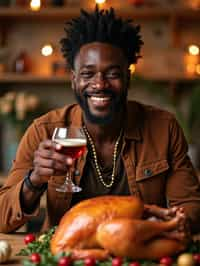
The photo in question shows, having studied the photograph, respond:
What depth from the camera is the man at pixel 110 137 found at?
2.07m

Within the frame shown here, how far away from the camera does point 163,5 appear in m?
3.97

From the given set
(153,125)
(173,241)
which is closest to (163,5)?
(153,125)

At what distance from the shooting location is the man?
81.6 inches

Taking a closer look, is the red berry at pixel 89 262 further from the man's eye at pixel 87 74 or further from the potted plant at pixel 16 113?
the potted plant at pixel 16 113

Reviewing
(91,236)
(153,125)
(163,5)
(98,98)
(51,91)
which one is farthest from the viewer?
(51,91)

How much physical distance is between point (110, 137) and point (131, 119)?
0.11 metres

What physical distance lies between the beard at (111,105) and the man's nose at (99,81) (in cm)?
2

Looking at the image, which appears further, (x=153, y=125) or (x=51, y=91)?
(x=51, y=91)

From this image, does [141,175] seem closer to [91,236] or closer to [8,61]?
[91,236]

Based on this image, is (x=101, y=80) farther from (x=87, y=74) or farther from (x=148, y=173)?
(x=148, y=173)

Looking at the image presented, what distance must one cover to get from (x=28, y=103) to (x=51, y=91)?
0.98 ft

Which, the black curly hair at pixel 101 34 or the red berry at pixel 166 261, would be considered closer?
the red berry at pixel 166 261

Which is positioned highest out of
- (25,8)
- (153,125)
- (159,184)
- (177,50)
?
(25,8)

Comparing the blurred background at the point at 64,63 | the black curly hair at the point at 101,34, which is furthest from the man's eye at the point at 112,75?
the blurred background at the point at 64,63
